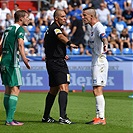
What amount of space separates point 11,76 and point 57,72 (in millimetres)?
1050

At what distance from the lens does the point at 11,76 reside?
11594 mm

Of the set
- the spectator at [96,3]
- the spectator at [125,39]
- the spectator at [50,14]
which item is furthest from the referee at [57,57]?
the spectator at [96,3]

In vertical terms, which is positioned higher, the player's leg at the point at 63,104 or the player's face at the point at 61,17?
the player's face at the point at 61,17

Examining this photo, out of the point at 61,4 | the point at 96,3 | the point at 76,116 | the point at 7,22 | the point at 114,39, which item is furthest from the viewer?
the point at 61,4

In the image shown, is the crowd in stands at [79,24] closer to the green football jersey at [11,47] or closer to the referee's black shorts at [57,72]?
the referee's black shorts at [57,72]

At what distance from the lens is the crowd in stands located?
88.9ft

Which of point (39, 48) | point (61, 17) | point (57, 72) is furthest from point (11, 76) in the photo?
point (39, 48)

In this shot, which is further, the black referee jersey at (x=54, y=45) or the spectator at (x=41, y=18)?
the spectator at (x=41, y=18)

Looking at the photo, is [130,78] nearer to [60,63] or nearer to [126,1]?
[126,1]

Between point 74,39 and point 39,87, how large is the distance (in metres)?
3.33

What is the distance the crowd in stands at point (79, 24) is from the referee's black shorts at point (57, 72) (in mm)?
13567

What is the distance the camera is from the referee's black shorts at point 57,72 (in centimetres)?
1207

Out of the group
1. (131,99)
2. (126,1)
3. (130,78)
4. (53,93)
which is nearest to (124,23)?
(126,1)

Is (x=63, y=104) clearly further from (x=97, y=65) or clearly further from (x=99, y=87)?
(x=97, y=65)
